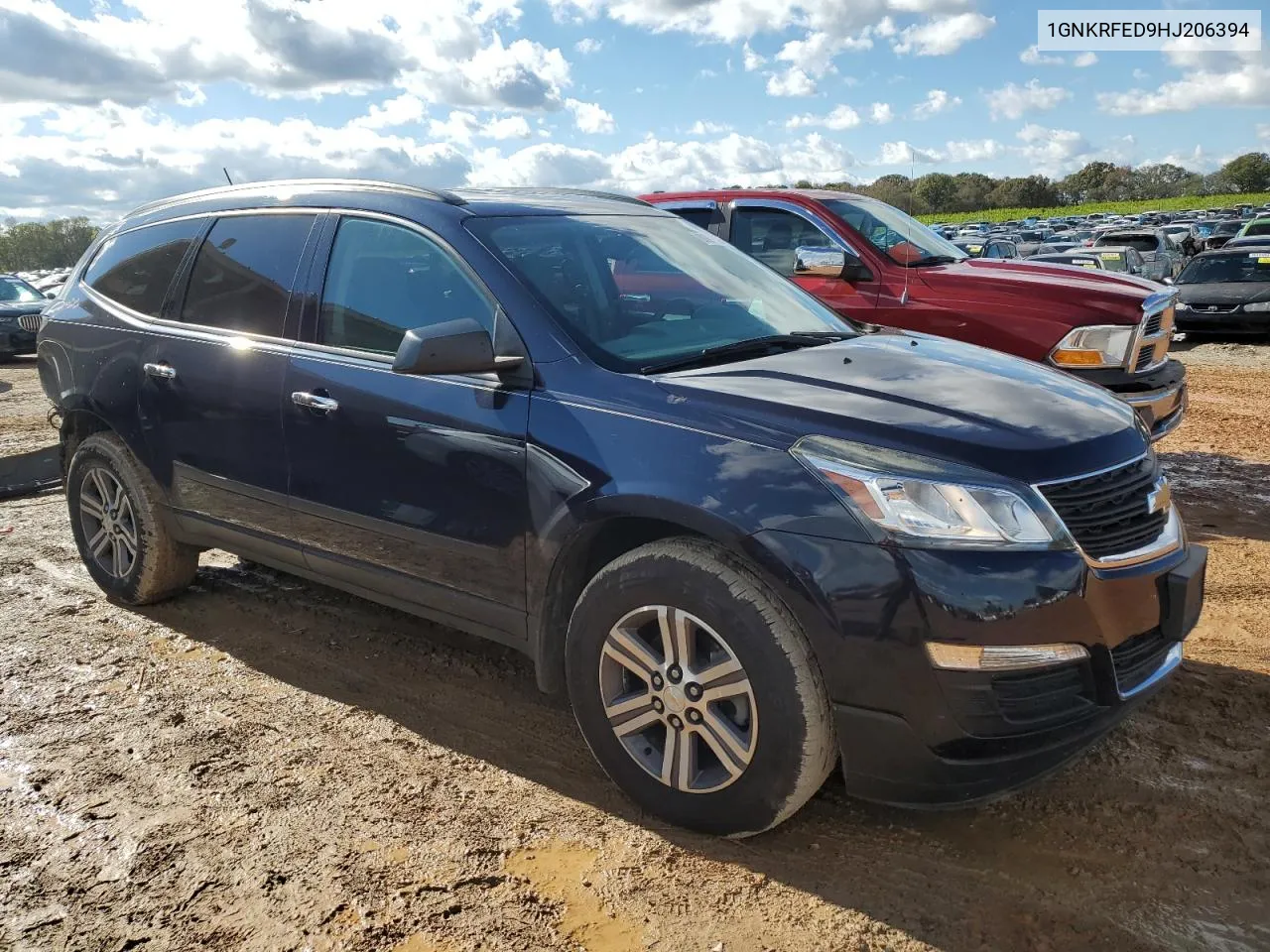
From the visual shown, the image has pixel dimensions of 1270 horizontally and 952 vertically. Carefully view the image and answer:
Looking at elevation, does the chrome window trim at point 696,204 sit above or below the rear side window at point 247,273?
above

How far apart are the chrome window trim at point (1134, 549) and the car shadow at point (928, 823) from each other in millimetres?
789

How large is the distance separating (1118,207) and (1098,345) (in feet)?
339

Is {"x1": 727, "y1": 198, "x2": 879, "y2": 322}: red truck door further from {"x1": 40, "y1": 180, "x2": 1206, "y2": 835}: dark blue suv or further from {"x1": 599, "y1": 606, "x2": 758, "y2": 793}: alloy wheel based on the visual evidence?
{"x1": 599, "y1": 606, "x2": 758, "y2": 793}: alloy wheel

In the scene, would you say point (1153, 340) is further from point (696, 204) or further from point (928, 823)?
point (928, 823)

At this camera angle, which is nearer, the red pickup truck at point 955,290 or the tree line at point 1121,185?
the red pickup truck at point 955,290

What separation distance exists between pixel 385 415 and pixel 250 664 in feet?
4.83

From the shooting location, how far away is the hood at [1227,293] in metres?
15.4

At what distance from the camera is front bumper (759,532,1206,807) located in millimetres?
2387

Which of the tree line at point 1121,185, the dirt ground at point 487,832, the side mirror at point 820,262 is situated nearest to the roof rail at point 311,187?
the dirt ground at point 487,832

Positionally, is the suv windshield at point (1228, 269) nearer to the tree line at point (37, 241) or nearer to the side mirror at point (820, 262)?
the side mirror at point (820, 262)

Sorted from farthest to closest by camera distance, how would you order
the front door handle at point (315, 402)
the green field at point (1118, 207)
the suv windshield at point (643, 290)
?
the green field at point (1118, 207)
the front door handle at point (315, 402)
the suv windshield at point (643, 290)

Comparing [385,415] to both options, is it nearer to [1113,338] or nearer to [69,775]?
[69,775]

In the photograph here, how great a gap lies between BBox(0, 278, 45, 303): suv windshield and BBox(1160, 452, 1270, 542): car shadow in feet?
62.8

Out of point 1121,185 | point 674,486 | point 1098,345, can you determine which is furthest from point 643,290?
point 1121,185
